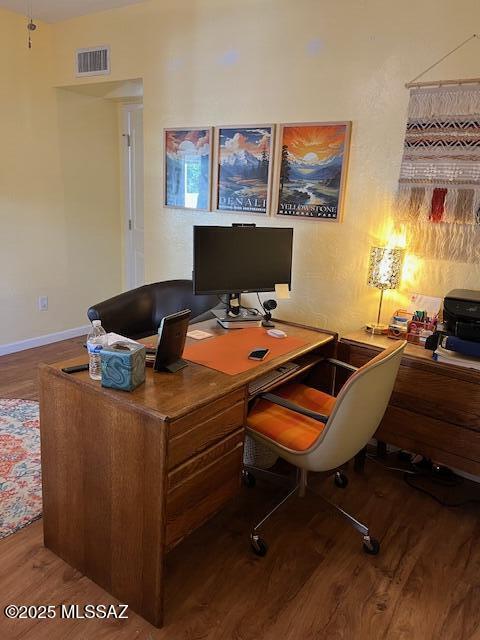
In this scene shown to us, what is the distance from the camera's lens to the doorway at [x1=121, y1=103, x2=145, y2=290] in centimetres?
447

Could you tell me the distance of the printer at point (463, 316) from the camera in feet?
7.24

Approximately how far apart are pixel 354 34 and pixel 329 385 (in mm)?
1937

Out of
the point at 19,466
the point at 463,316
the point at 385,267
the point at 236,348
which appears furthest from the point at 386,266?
the point at 19,466

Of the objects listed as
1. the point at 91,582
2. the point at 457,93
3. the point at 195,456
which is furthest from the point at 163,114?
the point at 91,582

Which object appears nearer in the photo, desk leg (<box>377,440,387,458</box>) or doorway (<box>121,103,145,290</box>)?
desk leg (<box>377,440,387,458</box>)

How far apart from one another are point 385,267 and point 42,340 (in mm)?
3252

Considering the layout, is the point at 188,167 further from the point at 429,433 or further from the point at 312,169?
the point at 429,433

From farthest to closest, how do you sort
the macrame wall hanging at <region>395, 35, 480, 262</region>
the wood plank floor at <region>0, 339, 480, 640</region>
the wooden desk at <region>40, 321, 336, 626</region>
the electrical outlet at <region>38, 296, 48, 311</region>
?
the electrical outlet at <region>38, 296, 48, 311</region> < the macrame wall hanging at <region>395, 35, 480, 262</region> < the wood plank floor at <region>0, 339, 480, 640</region> < the wooden desk at <region>40, 321, 336, 626</region>

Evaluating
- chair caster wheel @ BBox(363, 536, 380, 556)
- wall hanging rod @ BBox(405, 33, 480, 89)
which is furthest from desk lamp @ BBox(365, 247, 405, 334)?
chair caster wheel @ BBox(363, 536, 380, 556)

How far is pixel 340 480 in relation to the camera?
2484 mm

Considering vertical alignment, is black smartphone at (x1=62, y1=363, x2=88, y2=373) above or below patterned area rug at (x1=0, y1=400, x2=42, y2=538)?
above

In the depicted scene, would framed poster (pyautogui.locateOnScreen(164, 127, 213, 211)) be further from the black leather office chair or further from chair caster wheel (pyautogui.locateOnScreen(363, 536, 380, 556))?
chair caster wheel (pyautogui.locateOnScreen(363, 536, 380, 556))

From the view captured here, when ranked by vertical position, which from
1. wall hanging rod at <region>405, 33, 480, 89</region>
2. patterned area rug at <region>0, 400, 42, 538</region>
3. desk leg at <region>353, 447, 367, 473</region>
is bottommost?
patterned area rug at <region>0, 400, 42, 538</region>

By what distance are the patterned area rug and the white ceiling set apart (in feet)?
9.48
